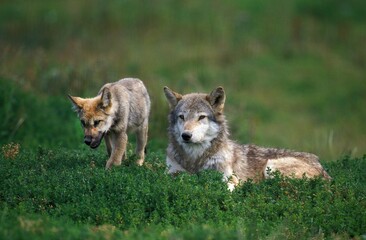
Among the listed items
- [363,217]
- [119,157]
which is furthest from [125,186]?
[363,217]

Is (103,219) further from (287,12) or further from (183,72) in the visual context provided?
(287,12)

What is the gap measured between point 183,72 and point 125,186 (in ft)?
41.4

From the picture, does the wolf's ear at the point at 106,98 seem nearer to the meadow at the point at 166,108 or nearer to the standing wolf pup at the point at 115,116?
the standing wolf pup at the point at 115,116

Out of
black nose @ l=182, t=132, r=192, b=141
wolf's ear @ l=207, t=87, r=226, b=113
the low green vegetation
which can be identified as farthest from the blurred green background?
the low green vegetation

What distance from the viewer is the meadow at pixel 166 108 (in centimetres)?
904

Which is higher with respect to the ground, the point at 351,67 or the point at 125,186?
the point at 125,186

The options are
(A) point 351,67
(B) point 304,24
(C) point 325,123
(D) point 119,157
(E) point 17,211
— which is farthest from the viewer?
(B) point 304,24

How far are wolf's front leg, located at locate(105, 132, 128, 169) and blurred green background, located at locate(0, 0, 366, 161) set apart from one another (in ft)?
12.2

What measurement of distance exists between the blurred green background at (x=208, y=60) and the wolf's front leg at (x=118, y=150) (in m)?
3.72

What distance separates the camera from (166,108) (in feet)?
53.9

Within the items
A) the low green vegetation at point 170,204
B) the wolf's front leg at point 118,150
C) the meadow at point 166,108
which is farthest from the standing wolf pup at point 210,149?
the wolf's front leg at point 118,150

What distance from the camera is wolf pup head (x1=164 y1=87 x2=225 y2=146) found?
34.8 feet

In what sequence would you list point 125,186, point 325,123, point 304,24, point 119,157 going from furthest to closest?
point 304,24 → point 325,123 → point 119,157 → point 125,186

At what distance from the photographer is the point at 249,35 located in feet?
81.9
